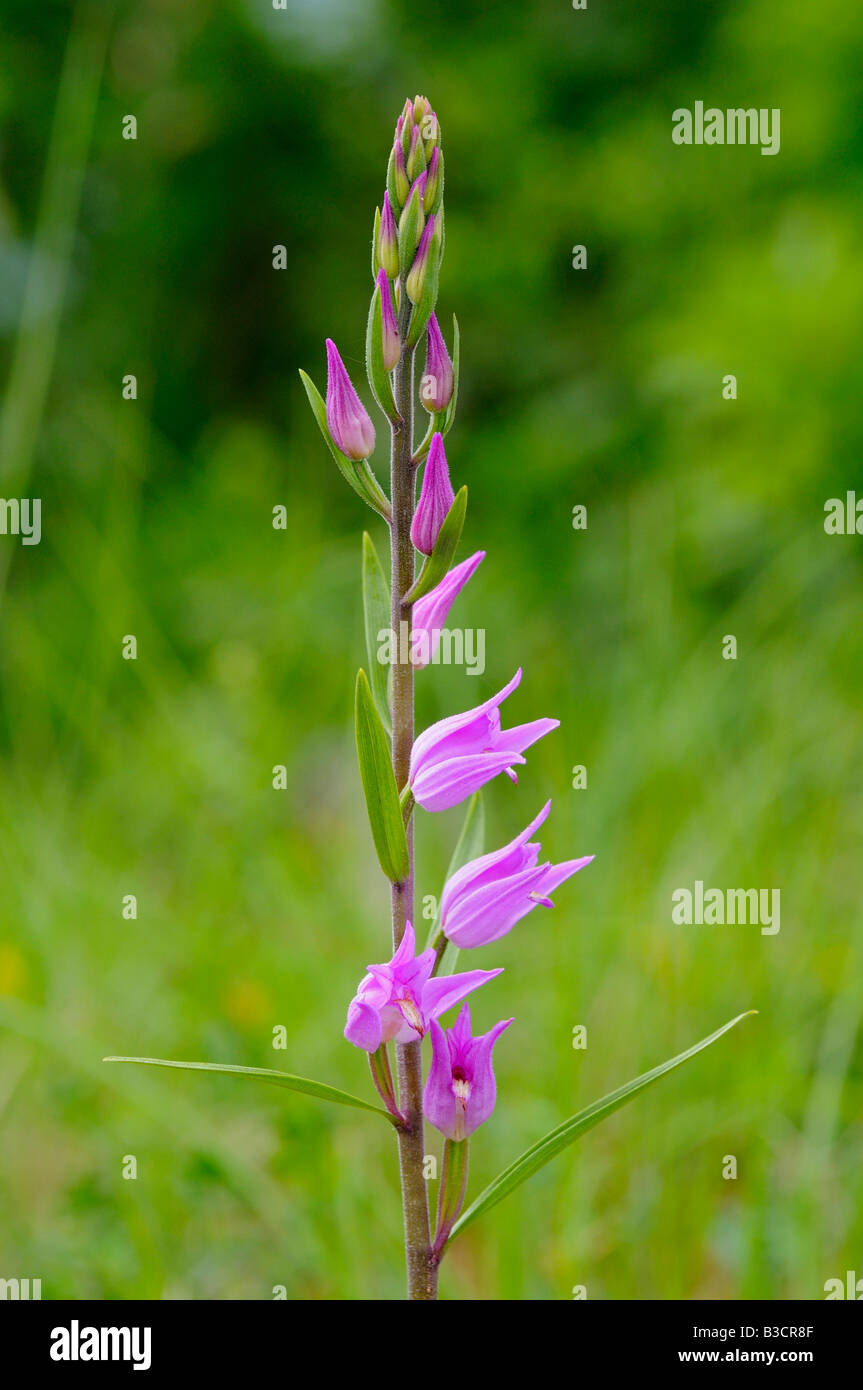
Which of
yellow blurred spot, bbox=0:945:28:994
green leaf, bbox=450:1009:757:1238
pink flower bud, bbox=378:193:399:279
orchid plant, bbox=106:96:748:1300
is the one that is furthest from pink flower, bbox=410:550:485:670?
yellow blurred spot, bbox=0:945:28:994

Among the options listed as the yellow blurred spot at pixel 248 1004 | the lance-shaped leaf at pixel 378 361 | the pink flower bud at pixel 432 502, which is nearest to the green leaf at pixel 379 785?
the pink flower bud at pixel 432 502

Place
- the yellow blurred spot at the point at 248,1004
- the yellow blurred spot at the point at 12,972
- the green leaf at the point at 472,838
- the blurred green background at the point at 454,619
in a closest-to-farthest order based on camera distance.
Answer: the green leaf at the point at 472,838 → the blurred green background at the point at 454,619 → the yellow blurred spot at the point at 248,1004 → the yellow blurred spot at the point at 12,972

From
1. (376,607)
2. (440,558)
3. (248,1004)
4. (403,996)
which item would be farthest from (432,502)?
(248,1004)

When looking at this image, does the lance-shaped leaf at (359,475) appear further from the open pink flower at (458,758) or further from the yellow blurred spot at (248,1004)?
the yellow blurred spot at (248,1004)

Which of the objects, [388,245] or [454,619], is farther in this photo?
[454,619]

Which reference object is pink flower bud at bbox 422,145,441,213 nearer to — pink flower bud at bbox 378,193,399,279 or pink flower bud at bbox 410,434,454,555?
pink flower bud at bbox 378,193,399,279

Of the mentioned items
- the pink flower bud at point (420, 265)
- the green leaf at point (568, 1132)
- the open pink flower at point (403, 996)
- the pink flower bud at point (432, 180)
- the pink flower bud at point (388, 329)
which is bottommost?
the green leaf at point (568, 1132)

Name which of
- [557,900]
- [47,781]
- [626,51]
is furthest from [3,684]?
[626,51]

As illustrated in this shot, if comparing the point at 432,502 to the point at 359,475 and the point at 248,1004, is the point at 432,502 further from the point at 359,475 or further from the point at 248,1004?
the point at 248,1004
